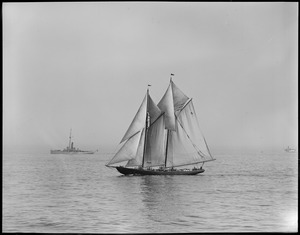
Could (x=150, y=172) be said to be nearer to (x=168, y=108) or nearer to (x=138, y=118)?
(x=168, y=108)

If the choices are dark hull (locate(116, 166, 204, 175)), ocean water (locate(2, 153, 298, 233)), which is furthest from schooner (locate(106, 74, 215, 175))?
ocean water (locate(2, 153, 298, 233))

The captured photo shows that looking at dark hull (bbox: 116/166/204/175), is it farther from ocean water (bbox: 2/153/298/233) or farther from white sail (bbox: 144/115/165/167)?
ocean water (bbox: 2/153/298/233)

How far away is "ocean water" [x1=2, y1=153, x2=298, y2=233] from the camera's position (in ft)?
17.7

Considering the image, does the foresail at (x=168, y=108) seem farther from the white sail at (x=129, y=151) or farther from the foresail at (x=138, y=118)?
the white sail at (x=129, y=151)

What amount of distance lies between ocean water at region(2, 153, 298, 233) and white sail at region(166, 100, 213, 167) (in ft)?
1.97

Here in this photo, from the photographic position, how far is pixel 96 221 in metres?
5.48

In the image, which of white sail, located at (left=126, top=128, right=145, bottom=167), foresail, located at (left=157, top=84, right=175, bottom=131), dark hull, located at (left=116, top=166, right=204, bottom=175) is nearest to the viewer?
foresail, located at (left=157, top=84, right=175, bottom=131)

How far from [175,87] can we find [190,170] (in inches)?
97.0

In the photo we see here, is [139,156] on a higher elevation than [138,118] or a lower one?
lower

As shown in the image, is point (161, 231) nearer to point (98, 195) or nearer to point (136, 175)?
point (98, 195)

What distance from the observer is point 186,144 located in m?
7.99

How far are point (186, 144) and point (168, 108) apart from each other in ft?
2.27

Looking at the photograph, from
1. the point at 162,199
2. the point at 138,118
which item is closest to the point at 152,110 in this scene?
the point at 138,118

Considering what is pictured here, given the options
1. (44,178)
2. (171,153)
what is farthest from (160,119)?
(44,178)
